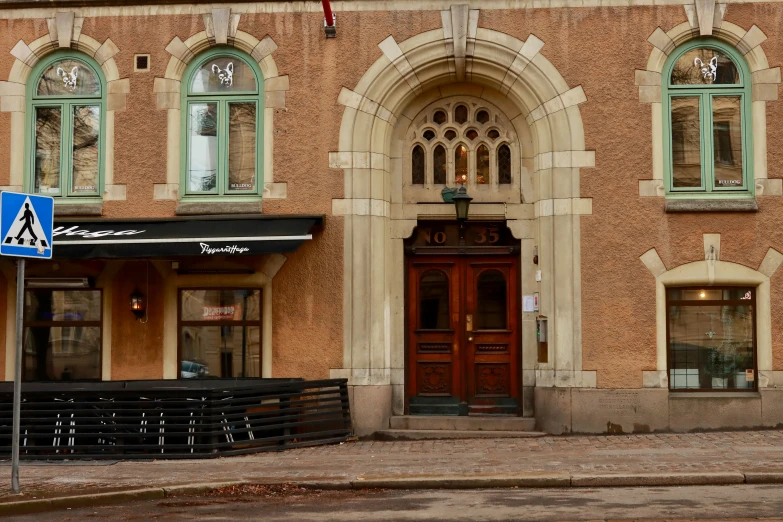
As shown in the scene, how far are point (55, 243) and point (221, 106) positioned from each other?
10.4ft

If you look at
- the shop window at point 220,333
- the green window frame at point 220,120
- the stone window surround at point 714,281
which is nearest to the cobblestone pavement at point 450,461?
the stone window surround at point 714,281

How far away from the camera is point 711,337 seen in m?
15.8

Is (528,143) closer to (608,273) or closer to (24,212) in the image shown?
(608,273)

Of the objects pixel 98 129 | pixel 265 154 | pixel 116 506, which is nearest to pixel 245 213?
pixel 265 154

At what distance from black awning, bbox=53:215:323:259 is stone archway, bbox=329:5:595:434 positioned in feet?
3.32

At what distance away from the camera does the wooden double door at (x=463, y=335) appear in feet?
→ 54.2

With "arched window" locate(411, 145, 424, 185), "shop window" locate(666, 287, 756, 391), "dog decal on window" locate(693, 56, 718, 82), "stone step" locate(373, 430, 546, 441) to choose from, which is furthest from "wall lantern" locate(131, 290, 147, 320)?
"dog decal on window" locate(693, 56, 718, 82)

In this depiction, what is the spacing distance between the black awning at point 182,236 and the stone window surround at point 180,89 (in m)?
0.37

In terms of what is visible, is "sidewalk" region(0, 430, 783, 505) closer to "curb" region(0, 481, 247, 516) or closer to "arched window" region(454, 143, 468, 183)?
"curb" region(0, 481, 247, 516)

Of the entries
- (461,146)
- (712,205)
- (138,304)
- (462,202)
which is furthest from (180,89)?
(712,205)

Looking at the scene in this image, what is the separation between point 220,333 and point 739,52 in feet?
27.8

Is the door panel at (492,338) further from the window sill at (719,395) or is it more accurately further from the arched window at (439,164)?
the window sill at (719,395)

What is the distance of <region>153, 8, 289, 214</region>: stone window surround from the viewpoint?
53.1 ft

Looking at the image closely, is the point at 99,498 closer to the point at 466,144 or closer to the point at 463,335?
the point at 463,335
